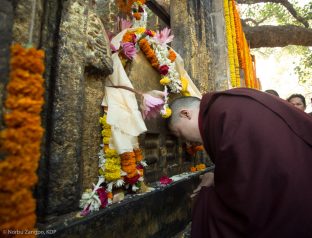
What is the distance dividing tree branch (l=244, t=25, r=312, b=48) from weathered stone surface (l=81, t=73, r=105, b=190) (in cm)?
842

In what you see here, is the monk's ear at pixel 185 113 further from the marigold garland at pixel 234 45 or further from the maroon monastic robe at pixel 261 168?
the marigold garland at pixel 234 45

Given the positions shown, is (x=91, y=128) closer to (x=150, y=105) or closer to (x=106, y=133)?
(x=106, y=133)

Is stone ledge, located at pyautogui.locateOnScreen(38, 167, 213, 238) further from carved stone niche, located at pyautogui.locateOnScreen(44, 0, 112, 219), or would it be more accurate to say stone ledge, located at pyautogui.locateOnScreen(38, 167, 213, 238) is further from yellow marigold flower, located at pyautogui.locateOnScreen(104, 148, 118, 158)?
yellow marigold flower, located at pyautogui.locateOnScreen(104, 148, 118, 158)

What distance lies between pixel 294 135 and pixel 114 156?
56.9 inches

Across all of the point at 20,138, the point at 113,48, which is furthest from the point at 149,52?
the point at 20,138

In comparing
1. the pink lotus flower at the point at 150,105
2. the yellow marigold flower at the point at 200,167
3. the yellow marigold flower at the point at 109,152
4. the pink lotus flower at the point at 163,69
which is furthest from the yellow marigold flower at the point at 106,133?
the yellow marigold flower at the point at 200,167

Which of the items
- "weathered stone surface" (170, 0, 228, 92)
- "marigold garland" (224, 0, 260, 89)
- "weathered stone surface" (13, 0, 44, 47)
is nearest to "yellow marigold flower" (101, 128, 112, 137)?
"weathered stone surface" (13, 0, 44, 47)

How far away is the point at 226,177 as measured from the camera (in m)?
1.96

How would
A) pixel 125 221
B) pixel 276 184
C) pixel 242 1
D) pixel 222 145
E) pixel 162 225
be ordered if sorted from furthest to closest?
pixel 242 1 → pixel 162 225 → pixel 125 221 → pixel 222 145 → pixel 276 184

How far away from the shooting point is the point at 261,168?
5.83ft

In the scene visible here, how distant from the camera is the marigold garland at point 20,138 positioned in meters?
1.21

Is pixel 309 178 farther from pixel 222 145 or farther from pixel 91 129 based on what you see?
pixel 91 129

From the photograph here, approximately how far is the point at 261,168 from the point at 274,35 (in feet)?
29.7

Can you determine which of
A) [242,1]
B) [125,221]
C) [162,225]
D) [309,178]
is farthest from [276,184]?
[242,1]
